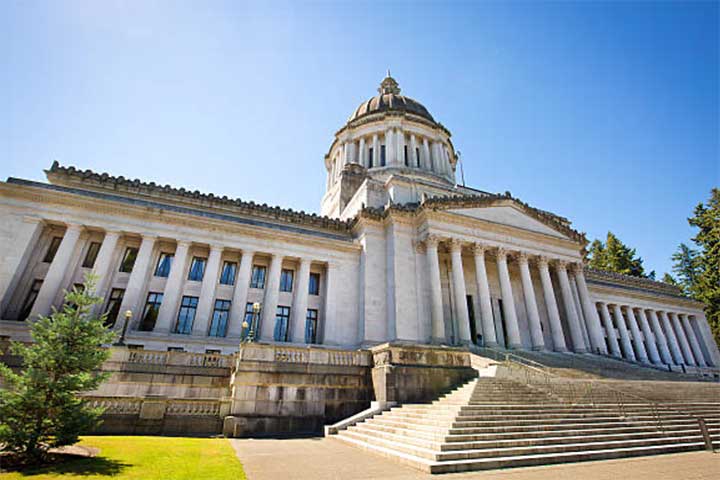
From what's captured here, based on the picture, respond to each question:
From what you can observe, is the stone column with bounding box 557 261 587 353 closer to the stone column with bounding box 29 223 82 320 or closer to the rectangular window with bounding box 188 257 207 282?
the rectangular window with bounding box 188 257 207 282

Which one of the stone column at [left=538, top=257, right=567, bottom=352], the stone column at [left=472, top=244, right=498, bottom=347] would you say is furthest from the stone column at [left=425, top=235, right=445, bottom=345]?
the stone column at [left=538, top=257, right=567, bottom=352]

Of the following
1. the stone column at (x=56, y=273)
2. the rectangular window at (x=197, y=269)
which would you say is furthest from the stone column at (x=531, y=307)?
the stone column at (x=56, y=273)

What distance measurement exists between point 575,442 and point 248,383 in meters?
12.2

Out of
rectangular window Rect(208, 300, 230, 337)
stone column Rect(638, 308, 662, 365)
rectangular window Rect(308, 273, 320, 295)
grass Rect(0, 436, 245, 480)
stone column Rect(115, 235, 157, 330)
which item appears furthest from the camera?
stone column Rect(638, 308, 662, 365)

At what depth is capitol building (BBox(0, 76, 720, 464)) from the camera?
15398 millimetres

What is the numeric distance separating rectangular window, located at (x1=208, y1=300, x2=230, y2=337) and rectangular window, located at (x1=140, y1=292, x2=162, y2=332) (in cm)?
371

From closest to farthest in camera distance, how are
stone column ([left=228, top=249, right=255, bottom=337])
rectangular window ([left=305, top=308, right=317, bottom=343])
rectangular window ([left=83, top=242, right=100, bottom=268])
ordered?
rectangular window ([left=83, top=242, right=100, bottom=268])
stone column ([left=228, top=249, right=255, bottom=337])
rectangular window ([left=305, top=308, right=317, bottom=343])

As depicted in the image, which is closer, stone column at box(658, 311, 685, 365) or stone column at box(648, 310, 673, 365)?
stone column at box(648, 310, 673, 365)

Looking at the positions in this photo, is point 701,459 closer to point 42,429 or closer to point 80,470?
point 80,470

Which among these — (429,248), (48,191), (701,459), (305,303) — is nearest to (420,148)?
(429,248)

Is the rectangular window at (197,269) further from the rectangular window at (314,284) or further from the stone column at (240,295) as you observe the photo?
the rectangular window at (314,284)

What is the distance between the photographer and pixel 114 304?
23969mm

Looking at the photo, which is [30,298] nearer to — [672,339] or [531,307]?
[531,307]

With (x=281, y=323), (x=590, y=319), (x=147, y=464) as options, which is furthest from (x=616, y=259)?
(x=147, y=464)
